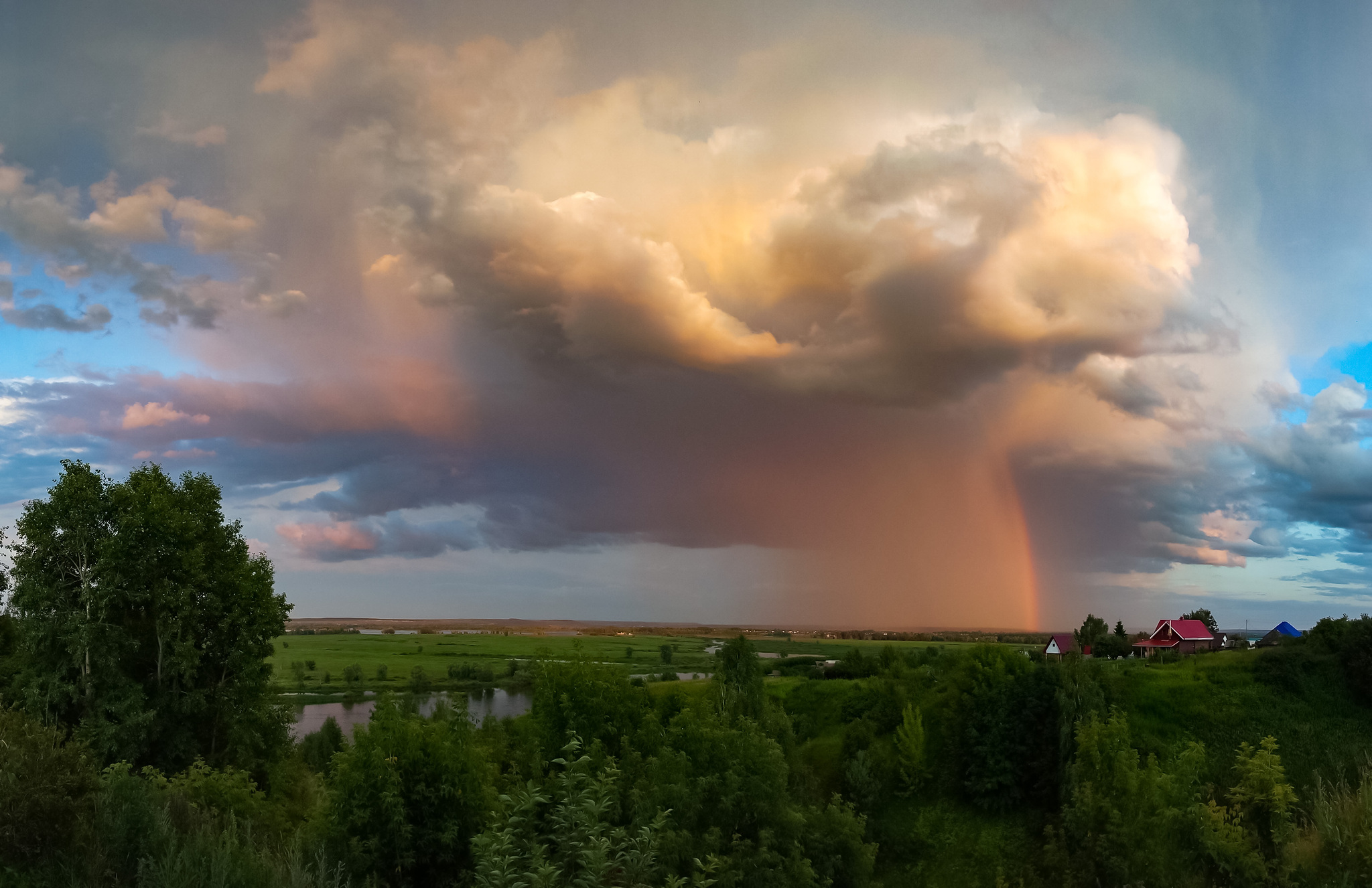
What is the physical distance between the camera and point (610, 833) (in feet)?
34.2

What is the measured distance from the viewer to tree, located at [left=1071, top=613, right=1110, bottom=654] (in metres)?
125

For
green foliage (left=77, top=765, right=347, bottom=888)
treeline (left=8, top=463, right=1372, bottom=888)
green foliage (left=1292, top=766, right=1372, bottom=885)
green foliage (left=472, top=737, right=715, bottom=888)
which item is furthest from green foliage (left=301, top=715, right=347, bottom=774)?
green foliage (left=1292, top=766, right=1372, bottom=885)

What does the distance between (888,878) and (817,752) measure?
20.0 m

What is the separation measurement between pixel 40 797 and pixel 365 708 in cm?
13288

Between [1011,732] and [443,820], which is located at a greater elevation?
[443,820]

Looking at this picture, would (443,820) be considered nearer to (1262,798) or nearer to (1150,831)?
(1150,831)

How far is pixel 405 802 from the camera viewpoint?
1914cm

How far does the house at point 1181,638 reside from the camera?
119m

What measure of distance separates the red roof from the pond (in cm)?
9661

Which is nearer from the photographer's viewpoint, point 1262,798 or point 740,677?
point 1262,798

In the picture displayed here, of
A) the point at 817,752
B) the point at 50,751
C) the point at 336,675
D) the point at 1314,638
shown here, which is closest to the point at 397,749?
the point at 50,751

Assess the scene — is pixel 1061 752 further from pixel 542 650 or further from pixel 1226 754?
pixel 542 650

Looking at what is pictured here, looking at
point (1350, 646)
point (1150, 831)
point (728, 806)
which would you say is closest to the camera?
point (728, 806)

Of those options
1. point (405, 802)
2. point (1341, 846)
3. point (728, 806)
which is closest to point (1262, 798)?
point (1341, 846)
